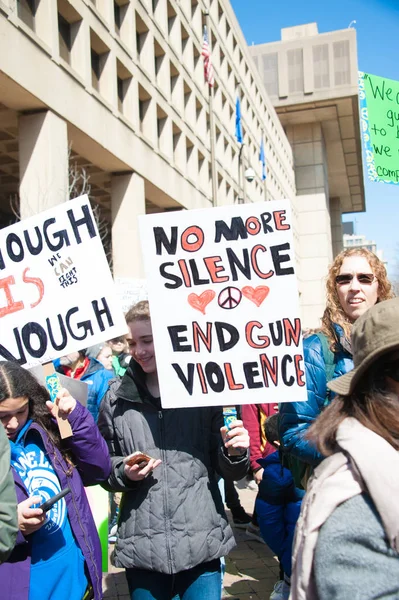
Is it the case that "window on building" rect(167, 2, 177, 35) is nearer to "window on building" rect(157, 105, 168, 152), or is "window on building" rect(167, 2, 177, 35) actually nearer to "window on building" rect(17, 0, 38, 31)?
"window on building" rect(157, 105, 168, 152)

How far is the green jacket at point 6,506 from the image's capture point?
6.52 ft

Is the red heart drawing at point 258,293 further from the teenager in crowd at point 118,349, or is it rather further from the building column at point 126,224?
the building column at point 126,224

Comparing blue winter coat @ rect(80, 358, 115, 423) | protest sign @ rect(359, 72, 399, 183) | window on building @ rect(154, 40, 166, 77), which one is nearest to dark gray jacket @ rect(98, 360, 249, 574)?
blue winter coat @ rect(80, 358, 115, 423)

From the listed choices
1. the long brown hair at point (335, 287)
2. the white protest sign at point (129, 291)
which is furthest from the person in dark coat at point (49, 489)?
the white protest sign at point (129, 291)

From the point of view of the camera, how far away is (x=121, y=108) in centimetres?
2038

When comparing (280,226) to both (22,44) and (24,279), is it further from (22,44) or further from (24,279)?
(22,44)

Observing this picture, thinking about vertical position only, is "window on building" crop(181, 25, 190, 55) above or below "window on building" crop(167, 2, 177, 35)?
below

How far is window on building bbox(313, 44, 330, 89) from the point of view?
52.9 m

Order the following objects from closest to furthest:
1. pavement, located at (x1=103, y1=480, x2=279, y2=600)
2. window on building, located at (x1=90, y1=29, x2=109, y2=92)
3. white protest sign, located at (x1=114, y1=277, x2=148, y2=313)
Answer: pavement, located at (x1=103, y1=480, x2=279, y2=600)
white protest sign, located at (x1=114, y1=277, x2=148, y2=313)
window on building, located at (x1=90, y1=29, x2=109, y2=92)

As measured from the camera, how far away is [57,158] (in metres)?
14.7

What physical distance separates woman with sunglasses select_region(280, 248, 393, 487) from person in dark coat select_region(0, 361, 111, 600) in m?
0.84

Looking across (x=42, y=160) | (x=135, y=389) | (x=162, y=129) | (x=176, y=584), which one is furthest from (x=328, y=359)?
(x=162, y=129)

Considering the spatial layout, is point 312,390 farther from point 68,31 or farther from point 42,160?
point 68,31

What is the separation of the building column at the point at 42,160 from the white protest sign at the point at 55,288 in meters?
11.1
